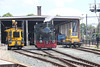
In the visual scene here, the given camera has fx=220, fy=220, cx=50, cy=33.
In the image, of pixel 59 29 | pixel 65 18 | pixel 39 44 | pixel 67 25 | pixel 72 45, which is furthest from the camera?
pixel 59 29

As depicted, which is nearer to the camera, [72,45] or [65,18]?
[72,45]

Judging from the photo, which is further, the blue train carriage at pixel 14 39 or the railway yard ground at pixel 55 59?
the blue train carriage at pixel 14 39

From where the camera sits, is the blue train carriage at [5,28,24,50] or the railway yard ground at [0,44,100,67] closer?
the railway yard ground at [0,44,100,67]

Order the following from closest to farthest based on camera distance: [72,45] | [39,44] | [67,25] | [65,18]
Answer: [39,44]
[72,45]
[65,18]
[67,25]

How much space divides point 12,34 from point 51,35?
452cm

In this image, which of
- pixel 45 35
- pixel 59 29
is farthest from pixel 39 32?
pixel 59 29

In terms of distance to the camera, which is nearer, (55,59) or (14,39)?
(55,59)

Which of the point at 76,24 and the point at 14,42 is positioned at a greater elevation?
the point at 76,24

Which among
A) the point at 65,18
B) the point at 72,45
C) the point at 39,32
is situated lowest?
the point at 72,45

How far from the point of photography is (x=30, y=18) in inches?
1539

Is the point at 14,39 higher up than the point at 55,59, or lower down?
higher up

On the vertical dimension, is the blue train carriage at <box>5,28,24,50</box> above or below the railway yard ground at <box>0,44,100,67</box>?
above

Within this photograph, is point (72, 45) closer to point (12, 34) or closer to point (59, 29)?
point (12, 34)

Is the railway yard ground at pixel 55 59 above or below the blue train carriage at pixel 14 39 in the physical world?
below
